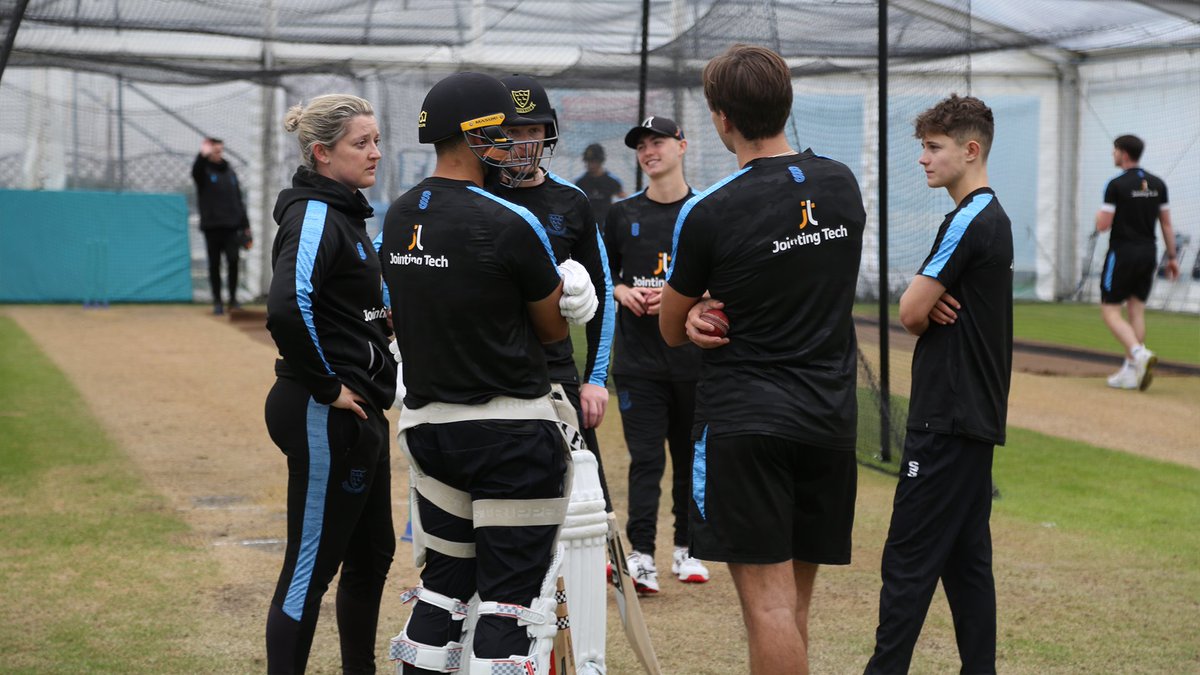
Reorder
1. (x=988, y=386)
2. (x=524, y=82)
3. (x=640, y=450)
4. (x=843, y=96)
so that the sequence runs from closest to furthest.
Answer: (x=988, y=386)
(x=524, y=82)
(x=640, y=450)
(x=843, y=96)

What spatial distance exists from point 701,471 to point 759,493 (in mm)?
182

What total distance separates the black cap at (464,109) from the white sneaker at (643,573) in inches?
108

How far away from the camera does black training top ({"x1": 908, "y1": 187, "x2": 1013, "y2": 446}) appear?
384 cm

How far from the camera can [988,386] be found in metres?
3.90

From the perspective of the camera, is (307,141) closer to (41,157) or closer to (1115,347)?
(1115,347)

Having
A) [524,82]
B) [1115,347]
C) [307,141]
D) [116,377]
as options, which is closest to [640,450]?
[524,82]

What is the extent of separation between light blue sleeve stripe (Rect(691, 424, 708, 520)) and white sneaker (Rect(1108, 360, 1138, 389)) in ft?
31.7

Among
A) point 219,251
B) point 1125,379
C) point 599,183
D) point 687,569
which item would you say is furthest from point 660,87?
point 219,251

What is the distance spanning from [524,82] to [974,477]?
6.56 feet

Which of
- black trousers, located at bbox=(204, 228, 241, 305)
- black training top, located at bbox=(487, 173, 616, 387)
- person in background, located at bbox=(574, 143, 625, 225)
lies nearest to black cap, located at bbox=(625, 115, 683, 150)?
black training top, located at bbox=(487, 173, 616, 387)

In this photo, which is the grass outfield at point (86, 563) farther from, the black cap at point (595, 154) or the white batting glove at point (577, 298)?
the black cap at point (595, 154)

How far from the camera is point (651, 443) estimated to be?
5926mm

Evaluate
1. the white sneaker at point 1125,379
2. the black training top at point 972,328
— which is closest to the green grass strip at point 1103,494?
the white sneaker at point 1125,379

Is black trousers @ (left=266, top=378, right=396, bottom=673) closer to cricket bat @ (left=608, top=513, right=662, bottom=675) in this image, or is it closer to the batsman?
the batsman
